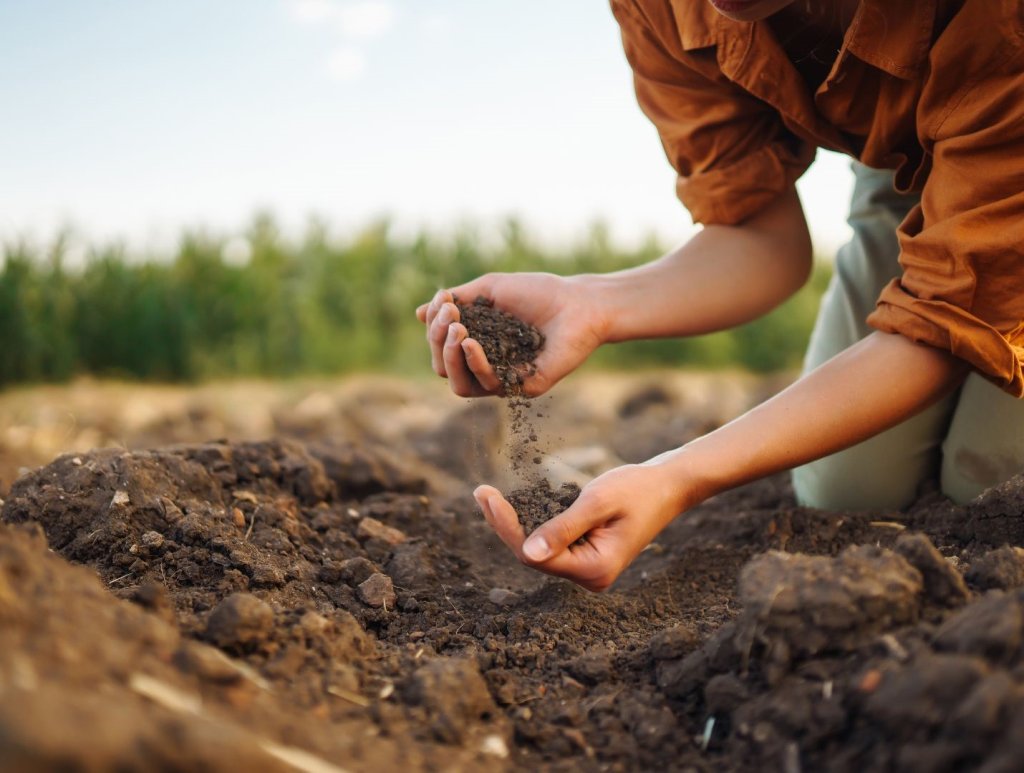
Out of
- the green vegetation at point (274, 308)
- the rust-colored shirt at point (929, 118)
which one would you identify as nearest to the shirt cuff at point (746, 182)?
the rust-colored shirt at point (929, 118)

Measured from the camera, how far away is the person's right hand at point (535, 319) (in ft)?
6.56

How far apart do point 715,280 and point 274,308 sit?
3.72m

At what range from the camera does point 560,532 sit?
64.2 inches

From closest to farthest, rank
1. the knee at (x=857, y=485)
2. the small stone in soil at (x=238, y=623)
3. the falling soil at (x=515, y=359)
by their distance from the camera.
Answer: the small stone in soil at (x=238, y=623) < the falling soil at (x=515, y=359) < the knee at (x=857, y=485)

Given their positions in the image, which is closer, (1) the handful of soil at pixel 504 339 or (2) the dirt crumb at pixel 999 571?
(2) the dirt crumb at pixel 999 571

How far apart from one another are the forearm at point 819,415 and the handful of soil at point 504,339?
0.41 meters

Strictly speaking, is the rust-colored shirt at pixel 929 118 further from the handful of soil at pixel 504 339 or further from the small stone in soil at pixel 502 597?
the small stone in soil at pixel 502 597

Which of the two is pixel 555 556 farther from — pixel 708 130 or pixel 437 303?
pixel 708 130

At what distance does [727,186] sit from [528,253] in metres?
4.27

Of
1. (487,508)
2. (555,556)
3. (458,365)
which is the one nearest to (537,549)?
(555,556)

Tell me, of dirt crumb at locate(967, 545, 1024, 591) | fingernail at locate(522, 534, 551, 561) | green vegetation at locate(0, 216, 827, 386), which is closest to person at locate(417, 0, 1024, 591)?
fingernail at locate(522, 534, 551, 561)

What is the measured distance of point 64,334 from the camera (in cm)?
474

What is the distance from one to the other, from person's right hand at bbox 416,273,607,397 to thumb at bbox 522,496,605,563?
43cm

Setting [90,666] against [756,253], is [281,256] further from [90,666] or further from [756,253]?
[90,666]
